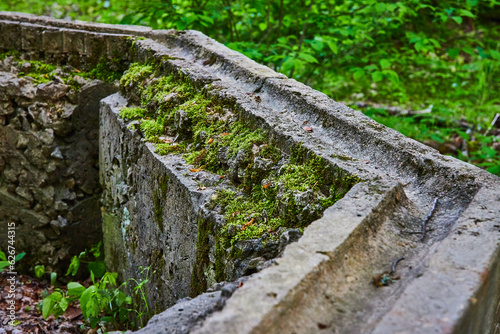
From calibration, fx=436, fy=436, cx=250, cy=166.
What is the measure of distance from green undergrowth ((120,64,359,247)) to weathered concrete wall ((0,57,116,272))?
97cm

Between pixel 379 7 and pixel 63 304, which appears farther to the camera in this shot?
pixel 379 7

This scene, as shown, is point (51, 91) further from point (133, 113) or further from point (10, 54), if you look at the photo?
point (133, 113)

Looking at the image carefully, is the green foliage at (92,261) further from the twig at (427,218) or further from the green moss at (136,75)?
the twig at (427,218)

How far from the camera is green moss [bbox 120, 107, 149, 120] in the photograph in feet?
10.1

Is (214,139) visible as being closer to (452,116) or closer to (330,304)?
(330,304)

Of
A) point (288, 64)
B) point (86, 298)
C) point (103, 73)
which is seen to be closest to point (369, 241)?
point (86, 298)

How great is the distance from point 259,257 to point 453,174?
2.80ft

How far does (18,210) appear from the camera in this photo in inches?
157

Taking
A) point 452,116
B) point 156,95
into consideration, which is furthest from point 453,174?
point 452,116

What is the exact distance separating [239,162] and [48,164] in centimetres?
240

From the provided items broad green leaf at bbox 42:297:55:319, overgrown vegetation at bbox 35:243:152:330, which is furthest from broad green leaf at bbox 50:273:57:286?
broad green leaf at bbox 42:297:55:319

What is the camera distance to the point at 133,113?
3.11m

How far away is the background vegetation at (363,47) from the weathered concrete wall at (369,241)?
1.52 metres

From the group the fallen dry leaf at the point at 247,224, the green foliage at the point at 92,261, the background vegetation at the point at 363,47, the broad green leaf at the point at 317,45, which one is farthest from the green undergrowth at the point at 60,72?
the fallen dry leaf at the point at 247,224
